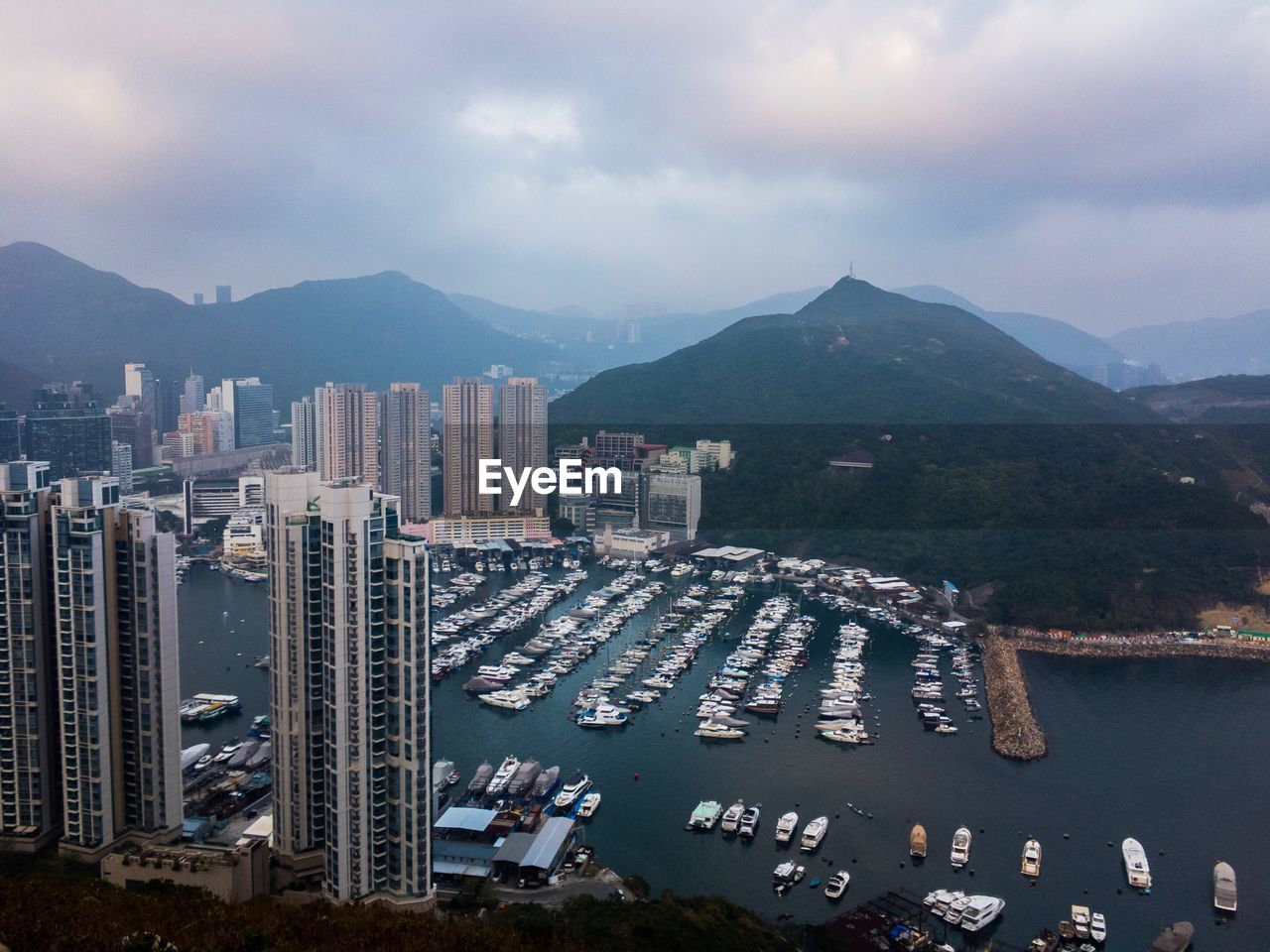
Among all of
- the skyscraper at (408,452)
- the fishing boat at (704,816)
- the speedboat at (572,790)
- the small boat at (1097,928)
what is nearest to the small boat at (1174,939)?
the small boat at (1097,928)

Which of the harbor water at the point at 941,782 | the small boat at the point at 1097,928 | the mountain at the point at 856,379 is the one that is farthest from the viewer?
the mountain at the point at 856,379

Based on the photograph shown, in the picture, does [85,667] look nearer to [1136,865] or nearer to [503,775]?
[503,775]

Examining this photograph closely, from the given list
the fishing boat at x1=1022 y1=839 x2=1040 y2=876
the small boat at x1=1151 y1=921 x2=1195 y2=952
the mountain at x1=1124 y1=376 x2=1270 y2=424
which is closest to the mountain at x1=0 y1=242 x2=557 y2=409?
the fishing boat at x1=1022 y1=839 x2=1040 y2=876

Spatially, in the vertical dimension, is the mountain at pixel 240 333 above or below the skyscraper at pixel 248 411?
above

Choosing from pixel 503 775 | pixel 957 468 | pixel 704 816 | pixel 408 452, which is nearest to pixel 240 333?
pixel 408 452

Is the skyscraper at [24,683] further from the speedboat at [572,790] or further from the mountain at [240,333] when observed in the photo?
the mountain at [240,333]

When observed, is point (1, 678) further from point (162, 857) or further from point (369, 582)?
point (369, 582)

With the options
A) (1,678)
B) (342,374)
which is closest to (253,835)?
(1,678)
